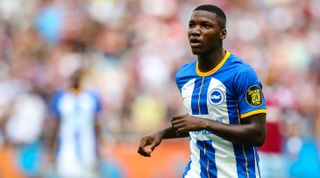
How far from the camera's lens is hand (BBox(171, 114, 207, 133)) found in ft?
20.4

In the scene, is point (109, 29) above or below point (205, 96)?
above

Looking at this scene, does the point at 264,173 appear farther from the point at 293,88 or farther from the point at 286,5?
the point at 286,5

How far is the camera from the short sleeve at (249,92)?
257 inches

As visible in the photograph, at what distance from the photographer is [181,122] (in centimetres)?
624

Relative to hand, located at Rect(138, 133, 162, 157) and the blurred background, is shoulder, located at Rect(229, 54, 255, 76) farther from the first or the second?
the blurred background

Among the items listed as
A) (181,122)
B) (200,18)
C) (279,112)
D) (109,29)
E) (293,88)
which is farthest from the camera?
(109,29)

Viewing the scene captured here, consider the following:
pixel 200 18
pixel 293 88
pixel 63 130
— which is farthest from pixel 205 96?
pixel 293 88

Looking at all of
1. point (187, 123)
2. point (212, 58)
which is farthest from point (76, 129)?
point (187, 123)

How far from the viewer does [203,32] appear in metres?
6.63

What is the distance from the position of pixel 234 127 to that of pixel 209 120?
185 millimetres

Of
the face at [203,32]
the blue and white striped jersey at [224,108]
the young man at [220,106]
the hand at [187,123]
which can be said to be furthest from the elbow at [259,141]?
the face at [203,32]

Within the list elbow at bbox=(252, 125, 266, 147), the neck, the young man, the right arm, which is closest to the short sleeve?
the young man

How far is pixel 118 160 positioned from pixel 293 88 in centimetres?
334

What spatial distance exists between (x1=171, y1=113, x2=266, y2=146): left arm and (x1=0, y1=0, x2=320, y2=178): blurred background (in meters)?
6.64
